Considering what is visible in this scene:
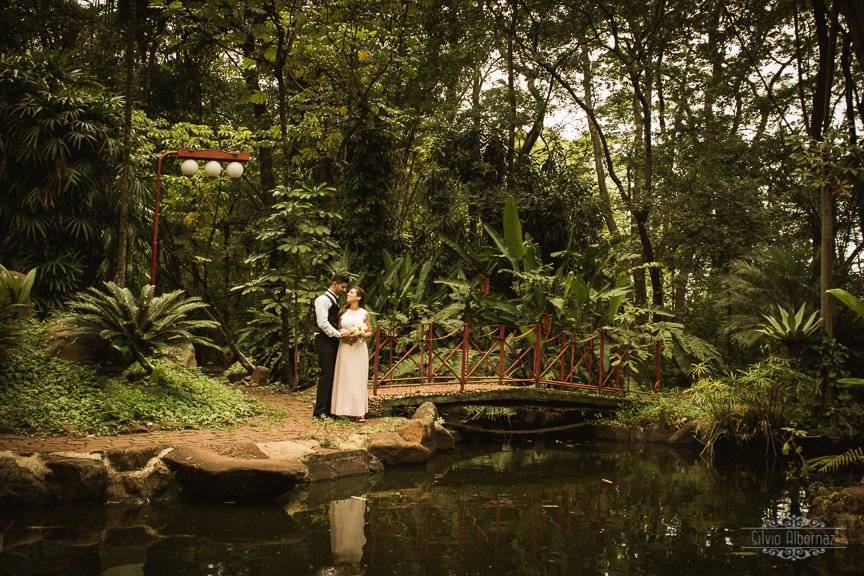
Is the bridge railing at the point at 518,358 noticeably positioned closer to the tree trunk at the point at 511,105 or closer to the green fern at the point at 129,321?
the green fern at the point at 129,321

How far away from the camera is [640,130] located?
18.3 metres

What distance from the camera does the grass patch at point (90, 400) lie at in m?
6.95

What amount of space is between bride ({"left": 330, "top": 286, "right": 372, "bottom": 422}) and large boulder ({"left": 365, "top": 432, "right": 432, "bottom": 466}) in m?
0.77

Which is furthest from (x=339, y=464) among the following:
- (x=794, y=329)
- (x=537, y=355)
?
(x=794, y=329)

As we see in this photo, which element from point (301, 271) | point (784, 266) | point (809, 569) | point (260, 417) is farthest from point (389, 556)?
point (784, 266)

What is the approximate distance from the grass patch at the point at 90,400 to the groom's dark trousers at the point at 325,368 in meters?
0.79

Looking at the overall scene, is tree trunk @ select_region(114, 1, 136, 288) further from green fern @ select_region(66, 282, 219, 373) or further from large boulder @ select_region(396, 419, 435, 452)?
large boulder @ select_region(396, 419, 435, 452)

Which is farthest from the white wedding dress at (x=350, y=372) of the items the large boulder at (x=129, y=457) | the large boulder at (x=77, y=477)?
the large boulder at (x=77, y=477)

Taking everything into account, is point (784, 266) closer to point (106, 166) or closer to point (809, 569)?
point (809, 569)

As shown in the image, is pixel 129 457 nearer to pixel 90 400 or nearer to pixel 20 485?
pixel 20 485

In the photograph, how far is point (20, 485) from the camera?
18.1 feet

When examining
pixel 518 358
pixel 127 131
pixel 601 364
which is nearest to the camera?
pixel 127 131

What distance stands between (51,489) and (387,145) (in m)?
8.89

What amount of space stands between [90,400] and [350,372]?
292cm
